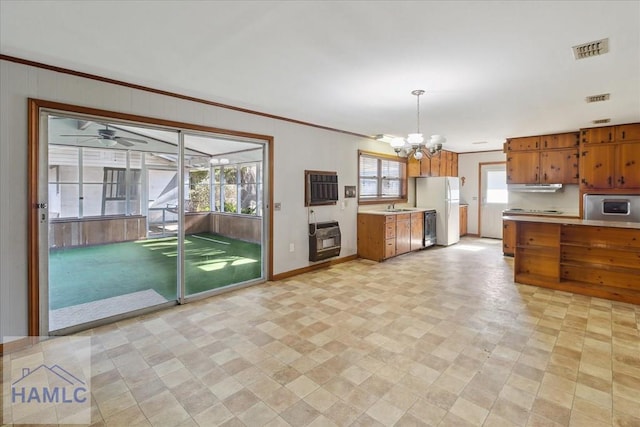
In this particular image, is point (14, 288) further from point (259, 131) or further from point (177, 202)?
point (259, 131)

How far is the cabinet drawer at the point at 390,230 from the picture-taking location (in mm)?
5916

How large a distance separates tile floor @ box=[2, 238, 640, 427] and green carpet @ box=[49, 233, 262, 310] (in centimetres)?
77

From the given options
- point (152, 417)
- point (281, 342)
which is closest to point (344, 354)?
point (281, 342)

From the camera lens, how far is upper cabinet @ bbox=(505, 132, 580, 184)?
6141mm

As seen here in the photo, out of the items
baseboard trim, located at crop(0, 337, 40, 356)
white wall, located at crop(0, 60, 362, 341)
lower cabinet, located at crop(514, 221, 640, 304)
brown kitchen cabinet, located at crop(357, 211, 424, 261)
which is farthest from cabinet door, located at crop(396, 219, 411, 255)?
baseboard trim, located at crop(0, 337, 40, 356)

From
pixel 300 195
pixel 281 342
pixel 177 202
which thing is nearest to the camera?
pixel 281 342

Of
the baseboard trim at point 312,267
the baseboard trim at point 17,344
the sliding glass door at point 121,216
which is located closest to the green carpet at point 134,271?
the sliding glass door at point 121,216

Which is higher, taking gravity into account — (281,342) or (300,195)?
(300,195)

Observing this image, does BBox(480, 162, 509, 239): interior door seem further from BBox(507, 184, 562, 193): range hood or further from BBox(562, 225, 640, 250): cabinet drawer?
BBox(562, 225, 640, 250): cabinet drawer

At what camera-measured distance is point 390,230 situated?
6035 mm

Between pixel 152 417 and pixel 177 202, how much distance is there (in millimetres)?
2467

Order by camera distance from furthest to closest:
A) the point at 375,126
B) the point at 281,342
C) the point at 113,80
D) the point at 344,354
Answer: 1. the point at 375,126
2. the point at 113,80
3. the point at 281,342
4. the point at 344,354

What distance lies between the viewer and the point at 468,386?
2191 millimetres

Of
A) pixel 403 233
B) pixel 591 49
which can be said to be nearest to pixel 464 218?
pixel 403 233
